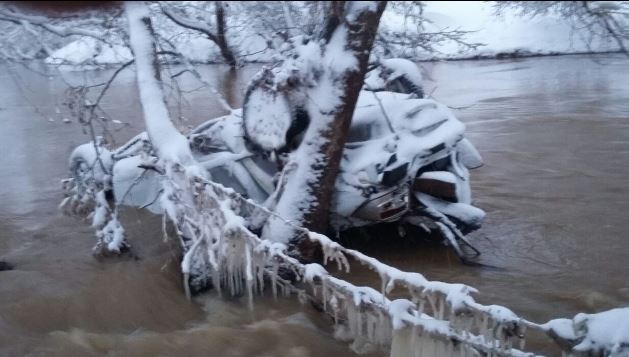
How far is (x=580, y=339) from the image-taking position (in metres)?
3.39

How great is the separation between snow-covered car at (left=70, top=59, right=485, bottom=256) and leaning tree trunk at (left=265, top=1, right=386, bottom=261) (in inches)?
14.1

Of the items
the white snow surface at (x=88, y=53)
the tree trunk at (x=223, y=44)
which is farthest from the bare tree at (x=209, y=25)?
the white snow surface at (x=88, y=53)

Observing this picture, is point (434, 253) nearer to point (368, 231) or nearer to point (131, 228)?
point (368, 231)

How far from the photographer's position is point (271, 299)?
17.6 ft

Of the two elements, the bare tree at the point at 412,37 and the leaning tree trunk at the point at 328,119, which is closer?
the leaning tree trunk at the point at 328,119

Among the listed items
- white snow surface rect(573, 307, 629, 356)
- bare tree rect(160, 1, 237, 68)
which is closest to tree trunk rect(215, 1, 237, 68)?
bare tree rect(160, 1, 237, 68)

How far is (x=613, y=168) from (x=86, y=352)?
25.5ft

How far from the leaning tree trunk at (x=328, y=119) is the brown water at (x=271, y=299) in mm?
726

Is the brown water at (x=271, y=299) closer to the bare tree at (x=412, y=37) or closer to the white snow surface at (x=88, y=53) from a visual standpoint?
the white snow surface at (x=88, y=53)

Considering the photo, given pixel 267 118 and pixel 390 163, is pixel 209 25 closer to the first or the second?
pixel 267 118

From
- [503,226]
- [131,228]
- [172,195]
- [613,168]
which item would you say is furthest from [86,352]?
[613,168]

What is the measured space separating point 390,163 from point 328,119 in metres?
0.76

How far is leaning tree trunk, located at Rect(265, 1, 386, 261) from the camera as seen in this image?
5035 mm

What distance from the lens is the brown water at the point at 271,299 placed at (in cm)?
484
